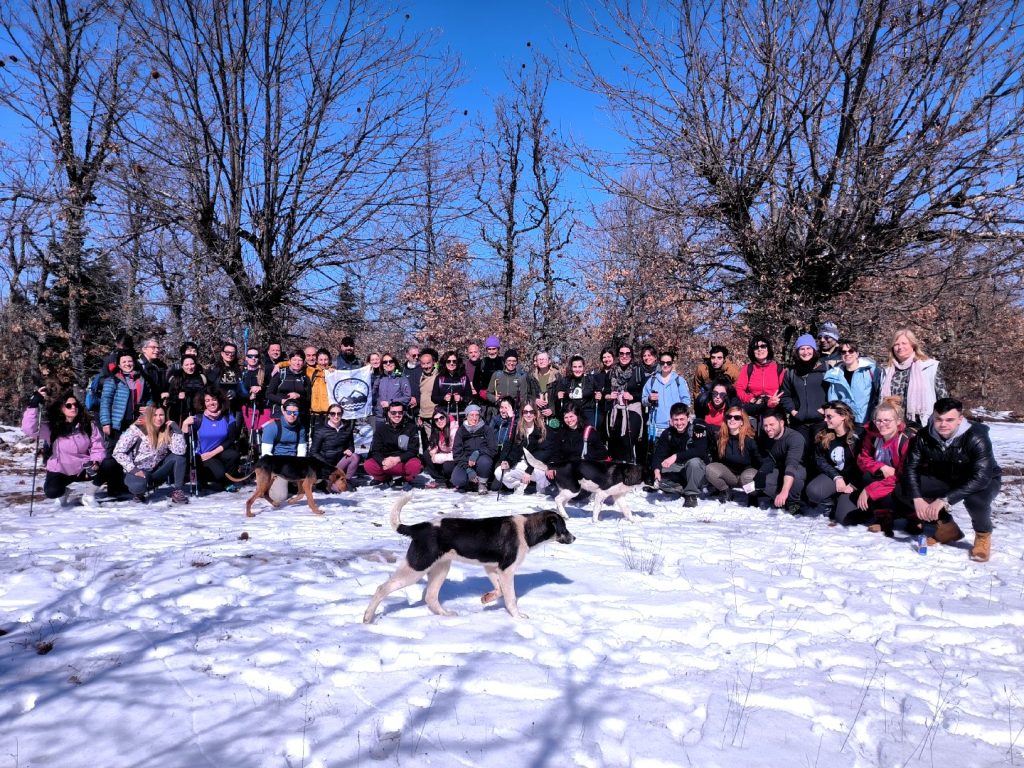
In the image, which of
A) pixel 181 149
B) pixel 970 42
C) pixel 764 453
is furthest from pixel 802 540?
pixel 181 149

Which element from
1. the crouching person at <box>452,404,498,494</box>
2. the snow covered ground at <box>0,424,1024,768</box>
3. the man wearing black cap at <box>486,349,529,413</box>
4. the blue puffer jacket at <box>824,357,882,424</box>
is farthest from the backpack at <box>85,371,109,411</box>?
the blue puffer jacket at <box>824,357,882,424</box>

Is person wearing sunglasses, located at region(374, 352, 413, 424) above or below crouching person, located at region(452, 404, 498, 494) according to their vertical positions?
above

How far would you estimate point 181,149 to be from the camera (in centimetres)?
1095

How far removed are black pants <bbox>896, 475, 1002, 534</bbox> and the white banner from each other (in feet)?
27.9

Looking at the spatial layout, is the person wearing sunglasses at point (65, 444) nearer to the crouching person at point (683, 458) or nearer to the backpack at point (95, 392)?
the backpack at point (95, 392)

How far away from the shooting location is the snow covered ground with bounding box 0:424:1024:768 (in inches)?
121

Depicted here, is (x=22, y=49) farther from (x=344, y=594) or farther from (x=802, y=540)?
(x=802, y=540)

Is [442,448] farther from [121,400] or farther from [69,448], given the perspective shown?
[69,448]

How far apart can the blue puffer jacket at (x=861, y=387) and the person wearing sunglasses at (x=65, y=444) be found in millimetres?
10418

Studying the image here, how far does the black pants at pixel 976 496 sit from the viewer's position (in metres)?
6.43

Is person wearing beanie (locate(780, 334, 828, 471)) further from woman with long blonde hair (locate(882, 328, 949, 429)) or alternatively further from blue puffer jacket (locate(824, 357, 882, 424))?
woman with long blonde hair (locate(882, 328, 949, 429))

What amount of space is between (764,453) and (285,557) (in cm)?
667

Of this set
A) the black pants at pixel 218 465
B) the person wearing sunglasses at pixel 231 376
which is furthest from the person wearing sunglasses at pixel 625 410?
the person wearing sunglasses at pixel 231 376

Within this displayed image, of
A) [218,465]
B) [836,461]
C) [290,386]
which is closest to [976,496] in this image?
Answer: [836,461]
